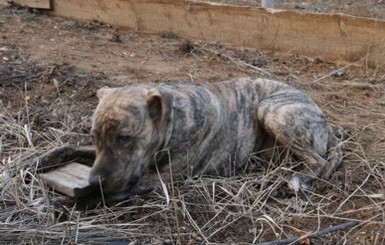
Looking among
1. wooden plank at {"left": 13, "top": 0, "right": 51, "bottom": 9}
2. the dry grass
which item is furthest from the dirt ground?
wooden plank at {"left": 13, "top": 0, "right": 51, "bottom": 9}

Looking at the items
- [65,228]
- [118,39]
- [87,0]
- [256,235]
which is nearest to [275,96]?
[256,235]

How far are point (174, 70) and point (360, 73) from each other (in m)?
2.02

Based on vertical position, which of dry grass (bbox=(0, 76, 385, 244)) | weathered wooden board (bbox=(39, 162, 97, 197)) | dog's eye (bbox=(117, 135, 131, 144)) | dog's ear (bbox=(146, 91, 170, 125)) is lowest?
dry grass (bbox=(0, 76, 385, 244))

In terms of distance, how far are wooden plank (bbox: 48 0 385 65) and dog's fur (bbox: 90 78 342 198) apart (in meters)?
2.37

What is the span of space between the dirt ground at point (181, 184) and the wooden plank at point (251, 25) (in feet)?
0.51

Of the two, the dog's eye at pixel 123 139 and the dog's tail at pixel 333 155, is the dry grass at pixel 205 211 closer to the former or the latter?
the dog's tail at pixel 333 155

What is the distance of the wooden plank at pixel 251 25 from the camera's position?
314 inches

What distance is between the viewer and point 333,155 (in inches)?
220

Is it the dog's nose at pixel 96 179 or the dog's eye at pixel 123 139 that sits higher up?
the dog's eye at pixel 123 139

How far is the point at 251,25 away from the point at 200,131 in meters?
3.74

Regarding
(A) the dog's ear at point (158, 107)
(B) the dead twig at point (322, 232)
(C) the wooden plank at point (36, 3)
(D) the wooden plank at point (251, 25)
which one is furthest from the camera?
(C) the wooden plank at point (36, 3)

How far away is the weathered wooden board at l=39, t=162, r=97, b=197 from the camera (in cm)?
461

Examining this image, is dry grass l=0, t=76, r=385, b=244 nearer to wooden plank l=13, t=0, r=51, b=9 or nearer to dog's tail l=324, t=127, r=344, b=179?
dog's tail l=324, t=127, r=344, b=179

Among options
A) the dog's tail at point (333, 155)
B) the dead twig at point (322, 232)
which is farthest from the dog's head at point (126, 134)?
the dog's tail at point (333, 155)
